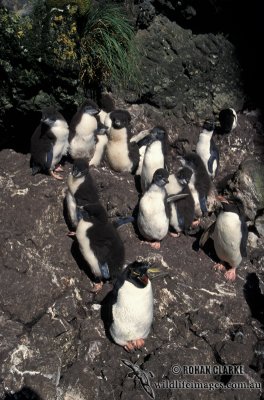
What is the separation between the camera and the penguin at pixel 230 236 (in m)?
6.52

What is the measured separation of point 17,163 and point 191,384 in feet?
12.2

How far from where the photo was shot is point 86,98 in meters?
8.20

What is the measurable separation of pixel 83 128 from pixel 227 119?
8.46 feet

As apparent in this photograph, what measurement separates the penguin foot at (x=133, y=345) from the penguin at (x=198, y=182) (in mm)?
2237

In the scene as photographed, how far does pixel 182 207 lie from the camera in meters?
Answer: 6.91

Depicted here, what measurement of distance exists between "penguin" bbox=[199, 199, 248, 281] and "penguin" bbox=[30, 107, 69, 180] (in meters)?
2.08

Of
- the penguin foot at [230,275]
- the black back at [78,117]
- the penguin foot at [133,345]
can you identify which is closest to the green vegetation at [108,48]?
the black back at [78,117]

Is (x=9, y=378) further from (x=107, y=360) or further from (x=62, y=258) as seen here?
(x=62, y=258)

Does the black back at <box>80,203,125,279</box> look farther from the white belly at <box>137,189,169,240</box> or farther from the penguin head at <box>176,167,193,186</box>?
the penguin head at <box>176,167,193,186</box>

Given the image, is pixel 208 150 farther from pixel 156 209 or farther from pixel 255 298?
pixel 255 298

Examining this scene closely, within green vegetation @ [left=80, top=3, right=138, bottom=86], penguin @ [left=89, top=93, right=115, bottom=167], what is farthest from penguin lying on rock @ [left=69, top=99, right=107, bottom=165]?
green vegetation @ [left=80, top=3, right=138, bottom=86]

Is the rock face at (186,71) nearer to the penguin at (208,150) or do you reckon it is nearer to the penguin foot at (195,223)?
the penguin at (208,150)

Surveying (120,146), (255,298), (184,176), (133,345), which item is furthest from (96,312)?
(120,146)

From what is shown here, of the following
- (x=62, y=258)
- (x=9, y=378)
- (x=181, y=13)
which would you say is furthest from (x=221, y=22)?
(x=9, y=378)
